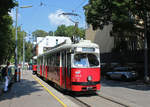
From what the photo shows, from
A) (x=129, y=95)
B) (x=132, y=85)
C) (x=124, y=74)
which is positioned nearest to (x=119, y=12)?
(x=124, y=74)

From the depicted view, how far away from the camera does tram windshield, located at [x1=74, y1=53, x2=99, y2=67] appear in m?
11.1

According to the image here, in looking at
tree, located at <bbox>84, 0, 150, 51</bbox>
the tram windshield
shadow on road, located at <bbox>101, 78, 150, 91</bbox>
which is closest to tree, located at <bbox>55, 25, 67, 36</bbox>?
tree, located at <bbox>84, 0, 150, 51</bbox>

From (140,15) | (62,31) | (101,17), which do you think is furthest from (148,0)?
(62,31)

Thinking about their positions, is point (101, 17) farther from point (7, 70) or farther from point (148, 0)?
point (7, 70)

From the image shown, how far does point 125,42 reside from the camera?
31.9 m

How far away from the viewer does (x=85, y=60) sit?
11250mm

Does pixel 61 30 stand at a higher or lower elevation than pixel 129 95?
higher

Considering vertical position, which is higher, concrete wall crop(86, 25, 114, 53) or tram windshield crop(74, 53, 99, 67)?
concrete wall crop(86, 25, 114, 53)

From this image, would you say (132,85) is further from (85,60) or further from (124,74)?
(85,60)

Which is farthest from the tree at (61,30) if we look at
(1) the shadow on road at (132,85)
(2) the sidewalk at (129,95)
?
(2) the sidewalk at (129,95)

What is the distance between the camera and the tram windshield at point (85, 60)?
1113 cm

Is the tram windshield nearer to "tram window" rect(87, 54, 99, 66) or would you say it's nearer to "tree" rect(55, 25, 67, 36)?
"tram window" rect(87, 54, 99, 66)

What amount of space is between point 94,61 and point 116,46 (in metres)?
21.8

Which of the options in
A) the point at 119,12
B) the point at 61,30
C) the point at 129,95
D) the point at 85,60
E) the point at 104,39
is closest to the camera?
the point at 85,60
